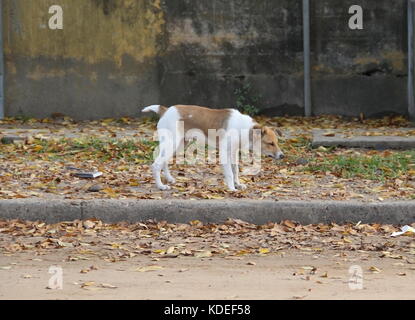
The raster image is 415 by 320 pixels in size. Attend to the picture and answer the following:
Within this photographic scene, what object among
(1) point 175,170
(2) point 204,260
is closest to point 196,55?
(1) point 175,170

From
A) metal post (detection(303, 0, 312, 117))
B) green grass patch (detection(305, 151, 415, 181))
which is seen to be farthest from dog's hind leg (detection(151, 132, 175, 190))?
metal post (detection(303, 0, 312, 117))

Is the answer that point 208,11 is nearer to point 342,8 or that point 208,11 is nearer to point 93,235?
point 342,8

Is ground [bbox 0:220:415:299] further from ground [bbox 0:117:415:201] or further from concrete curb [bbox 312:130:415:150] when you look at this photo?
concrete curb [bbox 312:130:415:150]

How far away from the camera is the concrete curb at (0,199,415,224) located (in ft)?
28.8

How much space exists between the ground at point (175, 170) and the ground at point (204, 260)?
0.79m

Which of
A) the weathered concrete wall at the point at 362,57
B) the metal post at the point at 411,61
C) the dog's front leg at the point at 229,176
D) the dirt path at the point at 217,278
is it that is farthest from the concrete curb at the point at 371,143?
the dirt path at the point at 217,278

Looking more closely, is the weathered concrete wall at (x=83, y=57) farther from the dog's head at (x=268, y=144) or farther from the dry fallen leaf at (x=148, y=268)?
the dry fallen leaf at (x=148, y=268)

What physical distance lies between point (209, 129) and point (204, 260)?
2611mm

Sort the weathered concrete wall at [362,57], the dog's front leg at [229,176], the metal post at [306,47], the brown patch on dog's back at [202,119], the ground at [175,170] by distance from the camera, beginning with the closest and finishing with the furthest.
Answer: the ground at [175,170] → the dog's front leg at [229,176] → the brown patch on dog's back at [202,119] → the metal post at [306,47] → the weathered concrete wall at [362,57]

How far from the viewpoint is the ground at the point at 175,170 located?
9.55m

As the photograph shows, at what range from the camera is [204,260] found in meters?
7.50

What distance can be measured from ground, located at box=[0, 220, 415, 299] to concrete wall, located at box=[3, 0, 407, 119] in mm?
6240

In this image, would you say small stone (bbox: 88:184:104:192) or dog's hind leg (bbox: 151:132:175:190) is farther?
dog's hind leg (bbox: 151:132:175:190)

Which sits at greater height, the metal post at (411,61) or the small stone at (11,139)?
the metal post at (411,61)
